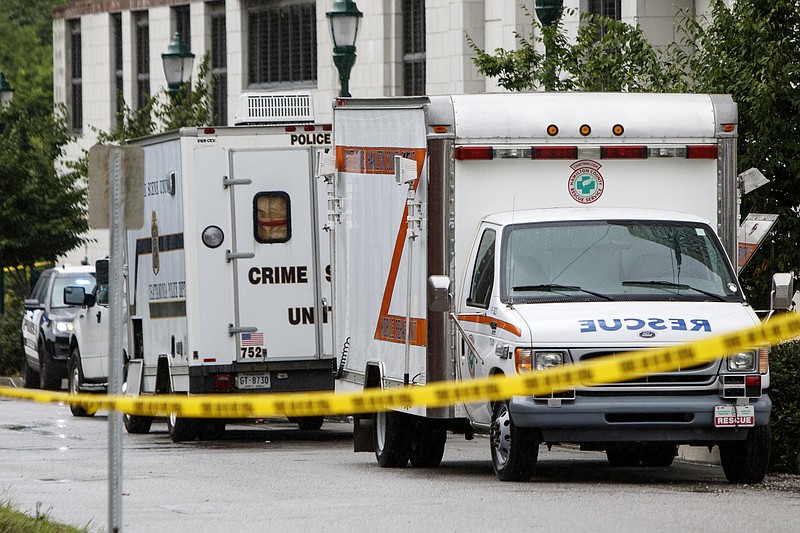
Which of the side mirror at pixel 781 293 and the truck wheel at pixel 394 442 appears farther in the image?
the truck wheel at pixel 394 442

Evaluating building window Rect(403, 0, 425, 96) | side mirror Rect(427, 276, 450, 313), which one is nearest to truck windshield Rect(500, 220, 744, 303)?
side mirror Rect(427, 276, 450, 313)

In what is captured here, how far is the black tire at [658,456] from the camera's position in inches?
588

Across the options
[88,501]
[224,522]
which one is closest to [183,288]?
[88,501]

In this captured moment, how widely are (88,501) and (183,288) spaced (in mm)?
5670

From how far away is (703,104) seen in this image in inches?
555

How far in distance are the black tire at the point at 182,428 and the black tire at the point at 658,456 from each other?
5604mm

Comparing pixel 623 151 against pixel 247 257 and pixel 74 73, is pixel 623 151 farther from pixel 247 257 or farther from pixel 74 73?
pixel 74 73

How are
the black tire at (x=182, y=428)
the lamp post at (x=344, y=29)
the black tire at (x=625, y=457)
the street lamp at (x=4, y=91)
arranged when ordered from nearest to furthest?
the black tire at (x=625, y=457) < the black tire at (x=182, y=428) < the lamp post at (x=344, y=29) < the street lamp at (x=4, y=91)

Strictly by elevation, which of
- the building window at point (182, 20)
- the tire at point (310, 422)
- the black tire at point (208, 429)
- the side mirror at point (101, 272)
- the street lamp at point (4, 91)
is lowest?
the tire at point (310, 422)

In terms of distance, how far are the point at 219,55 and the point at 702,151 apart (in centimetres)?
3260

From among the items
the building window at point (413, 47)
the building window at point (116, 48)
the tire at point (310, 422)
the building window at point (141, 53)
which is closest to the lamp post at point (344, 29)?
the tire at point (310, 422)

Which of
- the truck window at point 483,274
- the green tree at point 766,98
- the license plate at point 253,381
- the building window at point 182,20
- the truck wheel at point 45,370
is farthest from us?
the building window at point 182,20

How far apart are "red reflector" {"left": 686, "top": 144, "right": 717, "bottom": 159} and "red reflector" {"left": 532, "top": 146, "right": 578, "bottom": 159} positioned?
0.88 meters

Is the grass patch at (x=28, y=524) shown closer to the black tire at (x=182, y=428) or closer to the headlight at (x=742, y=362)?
the headlight at (x=742, y=362)
